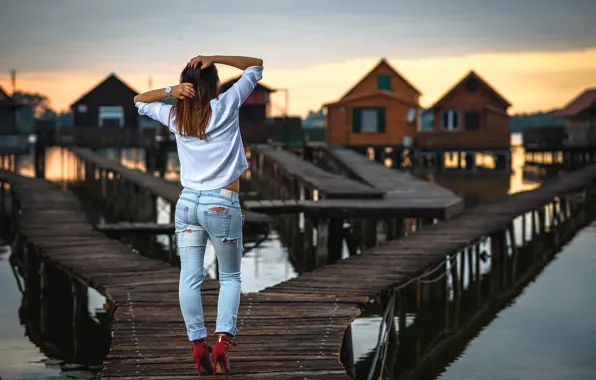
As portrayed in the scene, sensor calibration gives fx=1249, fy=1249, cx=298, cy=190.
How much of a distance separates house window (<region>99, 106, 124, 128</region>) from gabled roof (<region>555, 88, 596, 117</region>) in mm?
27529

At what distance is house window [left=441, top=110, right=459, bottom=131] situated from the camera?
208ft

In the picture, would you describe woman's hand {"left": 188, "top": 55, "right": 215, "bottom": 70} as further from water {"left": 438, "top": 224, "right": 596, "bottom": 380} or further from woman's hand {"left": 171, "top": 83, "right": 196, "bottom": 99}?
water {"left": 438, "top": 224, "right": 596, "bottom": 380}

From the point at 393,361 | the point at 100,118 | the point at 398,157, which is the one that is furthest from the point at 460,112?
the point at 393,361

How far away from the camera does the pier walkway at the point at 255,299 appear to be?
9.69 m

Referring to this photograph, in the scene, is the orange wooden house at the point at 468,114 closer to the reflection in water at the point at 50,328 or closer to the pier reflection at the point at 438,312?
the pier reflection at the point at 438,312

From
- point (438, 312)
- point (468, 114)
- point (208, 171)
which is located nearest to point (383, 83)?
point (468, 114)

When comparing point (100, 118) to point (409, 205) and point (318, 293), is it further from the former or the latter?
point (318, 293)

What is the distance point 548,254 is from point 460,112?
35176 mm

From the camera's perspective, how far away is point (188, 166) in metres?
8.89

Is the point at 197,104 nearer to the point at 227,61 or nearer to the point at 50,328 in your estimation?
the point at 227,61

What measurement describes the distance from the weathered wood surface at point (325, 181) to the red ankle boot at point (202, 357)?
1591 cm

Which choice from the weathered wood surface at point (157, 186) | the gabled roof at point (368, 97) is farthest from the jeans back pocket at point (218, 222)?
the gabled roof at point (368, 97)

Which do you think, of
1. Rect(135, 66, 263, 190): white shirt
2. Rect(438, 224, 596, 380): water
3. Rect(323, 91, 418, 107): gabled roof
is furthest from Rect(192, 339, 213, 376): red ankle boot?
Rect(323, 91, 418, 107): gabled roof

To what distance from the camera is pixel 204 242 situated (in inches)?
352
